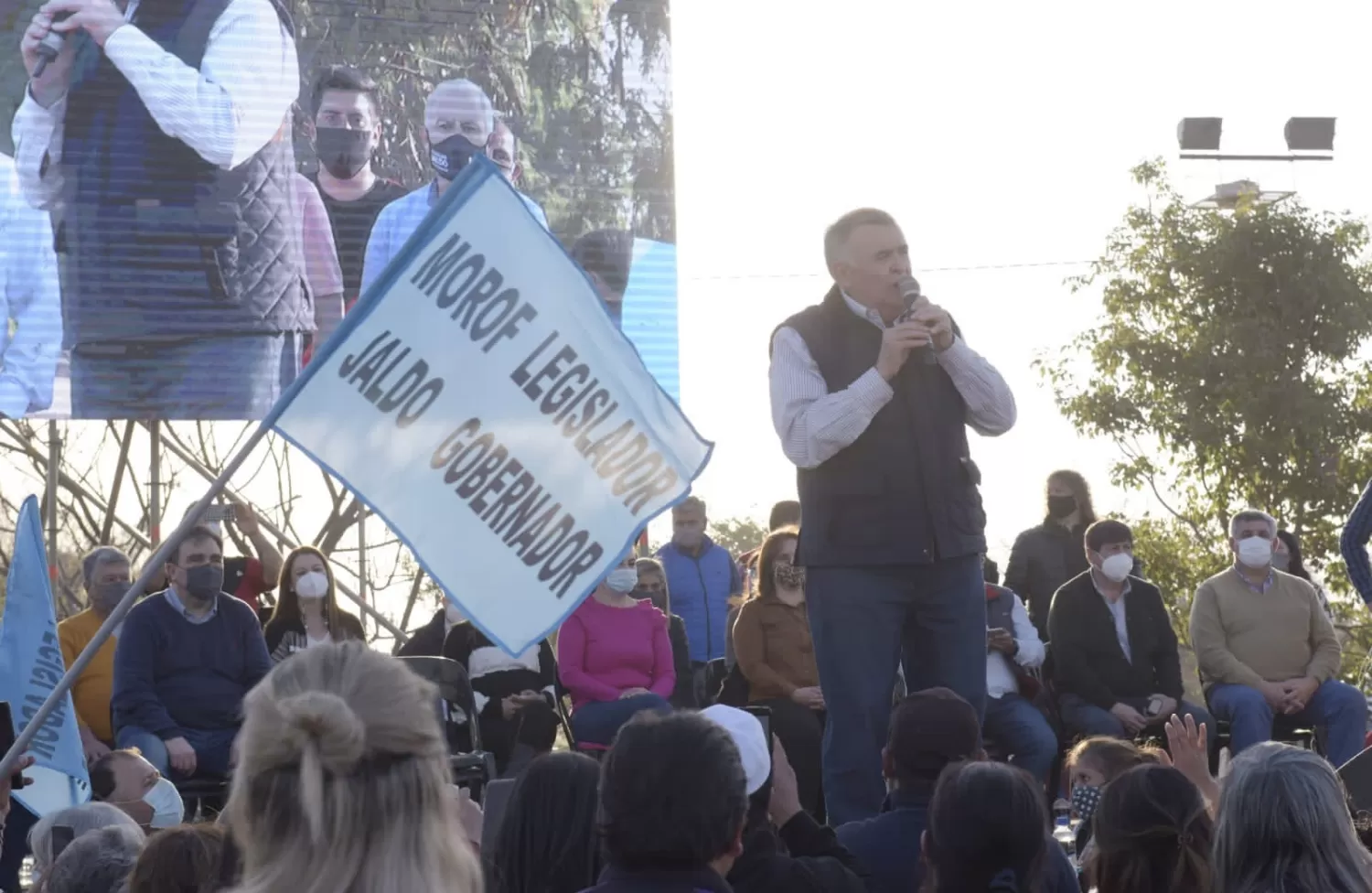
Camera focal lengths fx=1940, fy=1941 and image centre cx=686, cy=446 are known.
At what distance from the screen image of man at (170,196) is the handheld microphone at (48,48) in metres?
0.02

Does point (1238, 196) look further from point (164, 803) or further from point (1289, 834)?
point (1289, 834)

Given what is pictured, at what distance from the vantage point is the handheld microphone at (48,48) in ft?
39.7

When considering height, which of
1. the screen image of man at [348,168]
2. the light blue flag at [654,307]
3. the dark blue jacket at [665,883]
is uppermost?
the screen image of man at [348,168]

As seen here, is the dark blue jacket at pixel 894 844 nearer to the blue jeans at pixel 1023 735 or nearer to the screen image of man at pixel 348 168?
the blue jeans at pixel 1023 735

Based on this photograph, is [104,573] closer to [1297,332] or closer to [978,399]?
[978,399]

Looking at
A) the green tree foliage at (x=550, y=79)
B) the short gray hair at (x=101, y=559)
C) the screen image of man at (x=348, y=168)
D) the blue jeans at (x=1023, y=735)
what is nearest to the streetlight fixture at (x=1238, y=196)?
the green tree foliage at (x=550, y=79)

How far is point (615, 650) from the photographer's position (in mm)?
8383

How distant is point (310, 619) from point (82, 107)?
5.25 m

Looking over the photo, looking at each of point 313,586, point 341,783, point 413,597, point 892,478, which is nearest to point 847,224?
point 892,478

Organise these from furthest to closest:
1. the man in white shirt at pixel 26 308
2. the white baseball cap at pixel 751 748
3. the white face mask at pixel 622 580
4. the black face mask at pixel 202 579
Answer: the man in white shirt at pixel 26 308
the white face mask at pixel 622 580
the black face mask at pixel 202 579
the white baseball cap at pixel 751 748

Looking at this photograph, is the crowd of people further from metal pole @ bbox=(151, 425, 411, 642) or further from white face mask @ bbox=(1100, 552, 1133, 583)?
metal pole @ bbox=(151, 425, 411, 642)

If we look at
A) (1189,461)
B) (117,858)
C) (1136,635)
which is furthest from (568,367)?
(1189,461)

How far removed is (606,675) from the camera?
839 centimetres

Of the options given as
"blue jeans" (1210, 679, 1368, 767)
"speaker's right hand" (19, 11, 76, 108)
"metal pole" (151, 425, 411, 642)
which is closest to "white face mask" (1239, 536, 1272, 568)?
"blue jeans" (1210, 679, 1368, 767)
